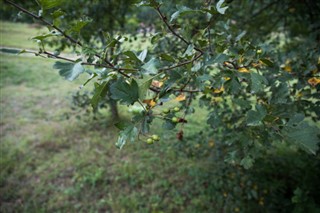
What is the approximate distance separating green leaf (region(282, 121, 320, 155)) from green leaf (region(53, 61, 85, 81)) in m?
0.61

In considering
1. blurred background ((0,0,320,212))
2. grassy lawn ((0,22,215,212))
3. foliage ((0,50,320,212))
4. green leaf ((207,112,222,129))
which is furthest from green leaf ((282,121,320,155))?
grassy lawn ((0,22,215,212))

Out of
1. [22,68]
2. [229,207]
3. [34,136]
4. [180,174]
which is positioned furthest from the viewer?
[22,68]

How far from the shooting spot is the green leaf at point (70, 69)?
72cm

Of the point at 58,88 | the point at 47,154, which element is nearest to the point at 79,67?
the point at 47,154

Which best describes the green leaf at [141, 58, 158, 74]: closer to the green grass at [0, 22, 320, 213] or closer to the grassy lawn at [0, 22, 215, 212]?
the green grass at [0, 22, 320, 213]

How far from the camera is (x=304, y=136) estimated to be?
2.60 feet

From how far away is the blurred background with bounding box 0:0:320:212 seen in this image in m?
2.79

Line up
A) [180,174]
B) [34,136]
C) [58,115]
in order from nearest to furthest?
[180,174] → [34,136] → [58,115]

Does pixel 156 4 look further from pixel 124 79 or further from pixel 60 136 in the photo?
pixel 60 136

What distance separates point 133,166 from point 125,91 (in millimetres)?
2869

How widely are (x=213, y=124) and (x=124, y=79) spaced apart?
0.53m

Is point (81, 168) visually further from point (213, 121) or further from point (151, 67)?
point (151, 67)

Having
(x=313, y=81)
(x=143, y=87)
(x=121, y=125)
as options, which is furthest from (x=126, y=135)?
(x=313, y=81)

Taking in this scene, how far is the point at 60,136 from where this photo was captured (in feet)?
13.9
